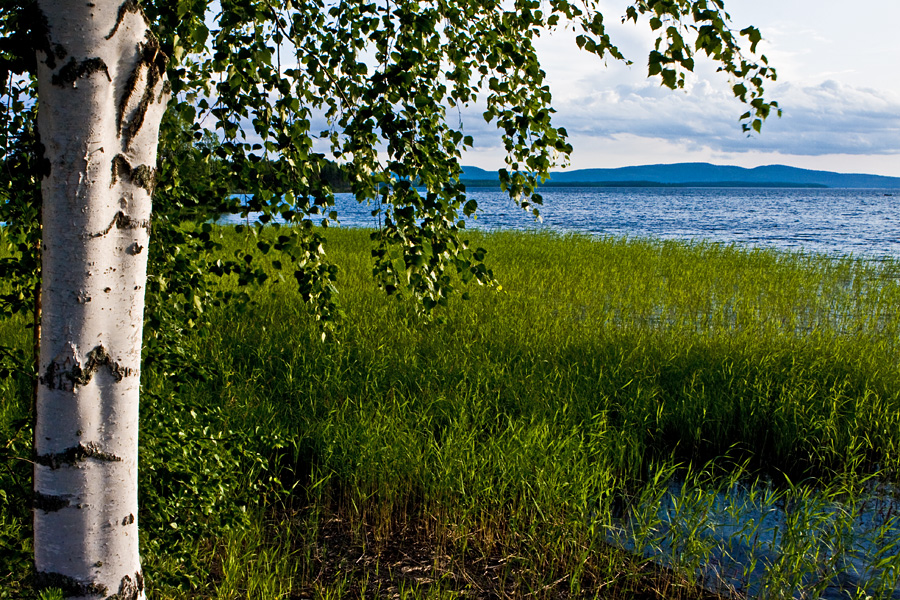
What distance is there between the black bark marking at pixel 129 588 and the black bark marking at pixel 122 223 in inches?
42.7

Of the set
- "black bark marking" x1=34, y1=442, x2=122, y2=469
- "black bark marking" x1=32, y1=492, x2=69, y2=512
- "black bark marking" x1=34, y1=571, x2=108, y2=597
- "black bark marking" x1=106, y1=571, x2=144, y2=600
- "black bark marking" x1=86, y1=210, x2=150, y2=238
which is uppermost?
"black bark marking" x1=86, y1=210, x2=150, y2=238

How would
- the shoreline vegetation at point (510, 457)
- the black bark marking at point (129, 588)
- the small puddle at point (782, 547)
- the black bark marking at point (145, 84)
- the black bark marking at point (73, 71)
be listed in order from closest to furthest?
the black bark marking at point (73, 71) → the black bark marking at point (145, 84) → the black bark marking at point (129, 588) → the shoreline vegetation at point (510, 457) → the small puddle at point (782, 547)

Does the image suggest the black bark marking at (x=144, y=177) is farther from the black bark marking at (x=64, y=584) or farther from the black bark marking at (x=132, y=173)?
the black bark marking at (x=64, y=584)

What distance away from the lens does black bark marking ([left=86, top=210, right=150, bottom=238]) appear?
1758 mm

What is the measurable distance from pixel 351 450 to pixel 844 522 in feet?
10.2

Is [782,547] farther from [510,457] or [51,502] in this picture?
[51,502]

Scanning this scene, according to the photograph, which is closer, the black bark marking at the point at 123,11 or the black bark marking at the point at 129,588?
the black bark marking at the point at 123,11

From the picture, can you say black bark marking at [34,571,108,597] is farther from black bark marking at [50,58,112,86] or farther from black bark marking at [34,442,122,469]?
black bark marking at [50,58,112,86]

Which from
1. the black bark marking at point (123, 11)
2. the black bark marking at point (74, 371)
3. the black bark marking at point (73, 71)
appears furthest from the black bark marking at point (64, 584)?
the black bark marking at point (123, 11)

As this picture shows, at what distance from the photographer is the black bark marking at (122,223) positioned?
1758 mm

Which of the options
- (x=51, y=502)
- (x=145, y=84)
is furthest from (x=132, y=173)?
(x=51, y=502)

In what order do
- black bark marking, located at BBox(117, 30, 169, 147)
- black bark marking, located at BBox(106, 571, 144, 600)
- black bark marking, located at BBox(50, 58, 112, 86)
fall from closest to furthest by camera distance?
black bark marking, located at BBox(50, 58, 112, 86) → black bark marking, located at BBox(117, 30, 169, 147) → black bark marking, located at BBox(106, 571, 144, 600)

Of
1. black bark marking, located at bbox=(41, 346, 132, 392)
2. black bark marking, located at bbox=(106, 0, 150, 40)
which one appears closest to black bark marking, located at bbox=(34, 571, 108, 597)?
black bark marking, located at bbox=(41, 346, 132, 392)

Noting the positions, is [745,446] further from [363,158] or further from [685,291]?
[685,291]
